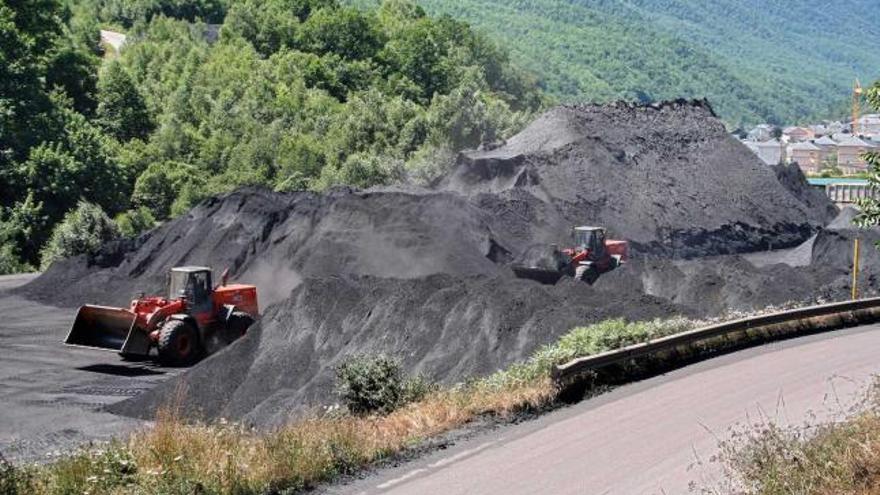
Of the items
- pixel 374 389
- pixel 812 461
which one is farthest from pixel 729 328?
pixel 812 461

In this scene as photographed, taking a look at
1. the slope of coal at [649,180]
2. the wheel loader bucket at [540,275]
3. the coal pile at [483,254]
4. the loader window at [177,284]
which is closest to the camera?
the coal pile at [483,254]

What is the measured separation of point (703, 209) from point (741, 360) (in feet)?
129

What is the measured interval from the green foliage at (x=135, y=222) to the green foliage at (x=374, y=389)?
40936 millimetres

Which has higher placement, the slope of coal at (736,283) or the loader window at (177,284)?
the loader window at (177,284)

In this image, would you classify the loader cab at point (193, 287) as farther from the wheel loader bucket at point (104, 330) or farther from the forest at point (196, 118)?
the forest at point (196, 118)

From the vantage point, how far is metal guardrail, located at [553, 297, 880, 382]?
16.8m

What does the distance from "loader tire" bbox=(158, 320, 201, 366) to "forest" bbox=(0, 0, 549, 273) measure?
23.6 metres

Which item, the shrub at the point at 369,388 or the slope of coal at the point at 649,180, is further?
the slope of coal at the point at 649,180

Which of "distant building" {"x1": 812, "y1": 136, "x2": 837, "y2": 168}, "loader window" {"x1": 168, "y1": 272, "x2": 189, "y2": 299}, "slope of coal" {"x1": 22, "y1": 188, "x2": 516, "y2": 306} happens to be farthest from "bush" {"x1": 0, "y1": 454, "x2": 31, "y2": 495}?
"distant building" {"x1": 812, "y1": 136, "x2": 837, "y2": 168}

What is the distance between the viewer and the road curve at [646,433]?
12.4 metres

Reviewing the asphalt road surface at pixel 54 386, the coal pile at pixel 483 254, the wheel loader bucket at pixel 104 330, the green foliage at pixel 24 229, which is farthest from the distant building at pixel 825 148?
the wheel loader bucket at pixel 104 330

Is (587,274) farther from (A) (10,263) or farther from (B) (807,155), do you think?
(B) (807,155)

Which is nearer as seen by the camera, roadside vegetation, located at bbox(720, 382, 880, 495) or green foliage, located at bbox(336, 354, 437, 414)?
roadside vegetation, located at bbox(720, 382, 880, 495)

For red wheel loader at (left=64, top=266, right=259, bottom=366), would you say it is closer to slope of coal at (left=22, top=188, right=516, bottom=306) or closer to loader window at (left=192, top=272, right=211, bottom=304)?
loader window at (left=192, top=272, right=211, bottom=304)
